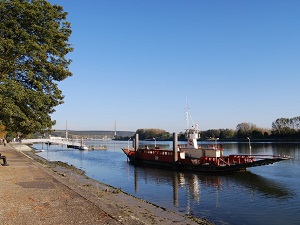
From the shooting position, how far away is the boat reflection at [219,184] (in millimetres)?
24656

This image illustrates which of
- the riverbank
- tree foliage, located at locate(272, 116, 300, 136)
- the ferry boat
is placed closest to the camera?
the riverbank

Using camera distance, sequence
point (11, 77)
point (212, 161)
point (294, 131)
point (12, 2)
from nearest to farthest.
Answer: point (12, 2) < point (11, 77) < point (212, 161) < point (294, 131)

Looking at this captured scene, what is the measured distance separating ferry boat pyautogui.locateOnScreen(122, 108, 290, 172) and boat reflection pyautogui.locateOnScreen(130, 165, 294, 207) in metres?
1.30

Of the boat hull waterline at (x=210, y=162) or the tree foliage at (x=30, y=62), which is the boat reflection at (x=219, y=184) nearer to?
the boat hull waterline at (x=210, y=162)

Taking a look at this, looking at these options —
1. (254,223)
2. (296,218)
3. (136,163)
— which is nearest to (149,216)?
(254,223)

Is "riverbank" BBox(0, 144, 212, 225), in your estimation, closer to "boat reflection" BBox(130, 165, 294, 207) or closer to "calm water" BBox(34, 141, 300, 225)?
"calm water" BBox(34, 141, 300, 225)

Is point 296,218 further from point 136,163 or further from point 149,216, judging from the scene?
point 136,163

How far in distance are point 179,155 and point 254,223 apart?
26.8 metres

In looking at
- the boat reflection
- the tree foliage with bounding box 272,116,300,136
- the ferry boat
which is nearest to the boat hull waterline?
the ferry boat

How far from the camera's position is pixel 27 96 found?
19969 mm

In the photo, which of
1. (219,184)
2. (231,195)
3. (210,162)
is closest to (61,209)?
(231,195)

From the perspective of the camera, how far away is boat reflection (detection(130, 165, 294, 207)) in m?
24.7

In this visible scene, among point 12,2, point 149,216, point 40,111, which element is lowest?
point 149,216

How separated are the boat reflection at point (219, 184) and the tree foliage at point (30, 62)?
10648mm
